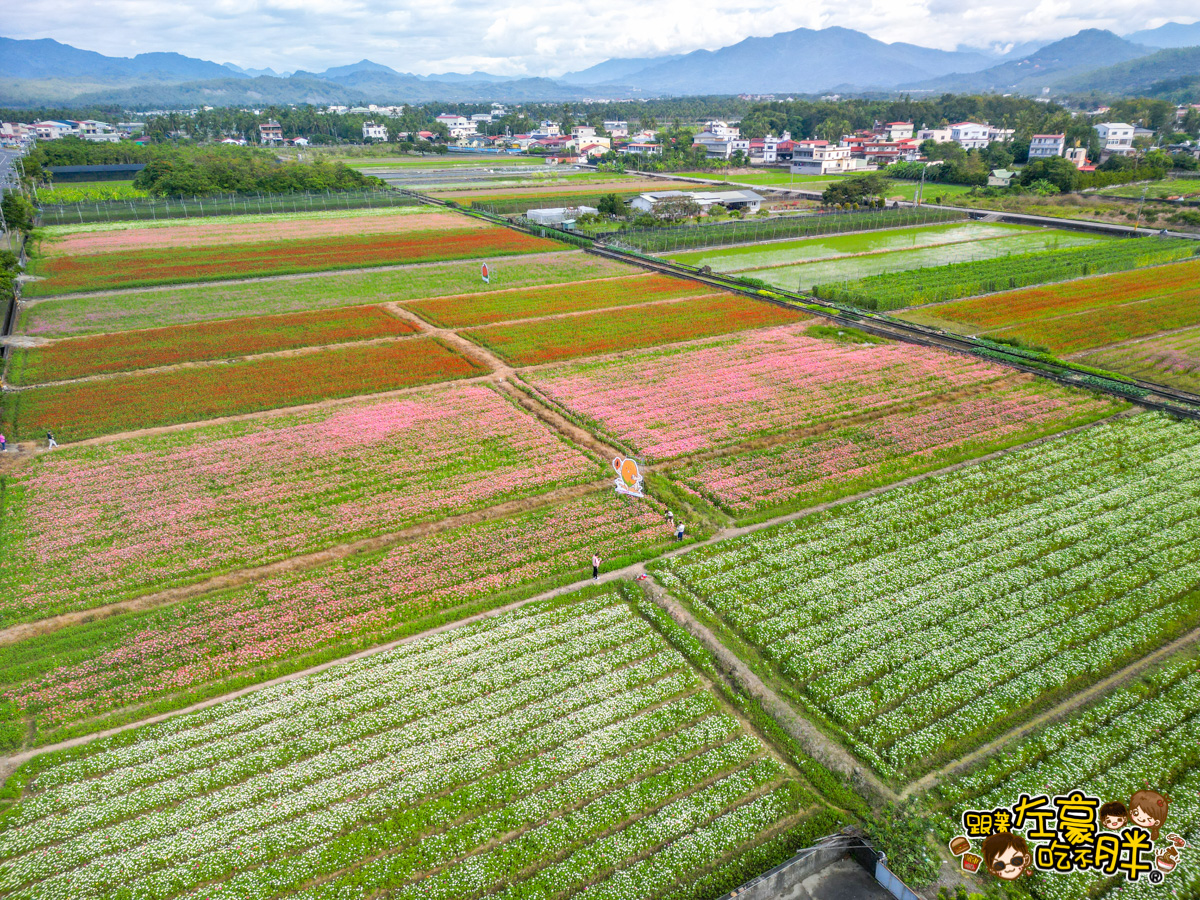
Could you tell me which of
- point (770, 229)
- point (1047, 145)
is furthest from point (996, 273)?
point (1047, 145)

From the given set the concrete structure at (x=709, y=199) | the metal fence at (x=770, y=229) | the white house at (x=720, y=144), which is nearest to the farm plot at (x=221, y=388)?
the metal fence at (x=770, y=229)

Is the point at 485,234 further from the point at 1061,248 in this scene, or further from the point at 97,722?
the point at 97,722

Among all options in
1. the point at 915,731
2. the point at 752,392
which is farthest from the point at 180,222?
the point at 915,731

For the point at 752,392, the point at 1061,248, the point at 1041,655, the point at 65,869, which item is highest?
the point at 1061,248

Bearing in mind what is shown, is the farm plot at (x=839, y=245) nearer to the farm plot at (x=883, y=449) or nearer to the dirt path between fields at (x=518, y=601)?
the farm plot at (x=883, y=449)

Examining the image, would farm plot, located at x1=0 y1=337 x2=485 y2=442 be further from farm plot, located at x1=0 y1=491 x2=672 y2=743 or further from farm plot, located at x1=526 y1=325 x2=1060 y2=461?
farm plot, located at x1=0 y1=491 x2=672 y2=743
